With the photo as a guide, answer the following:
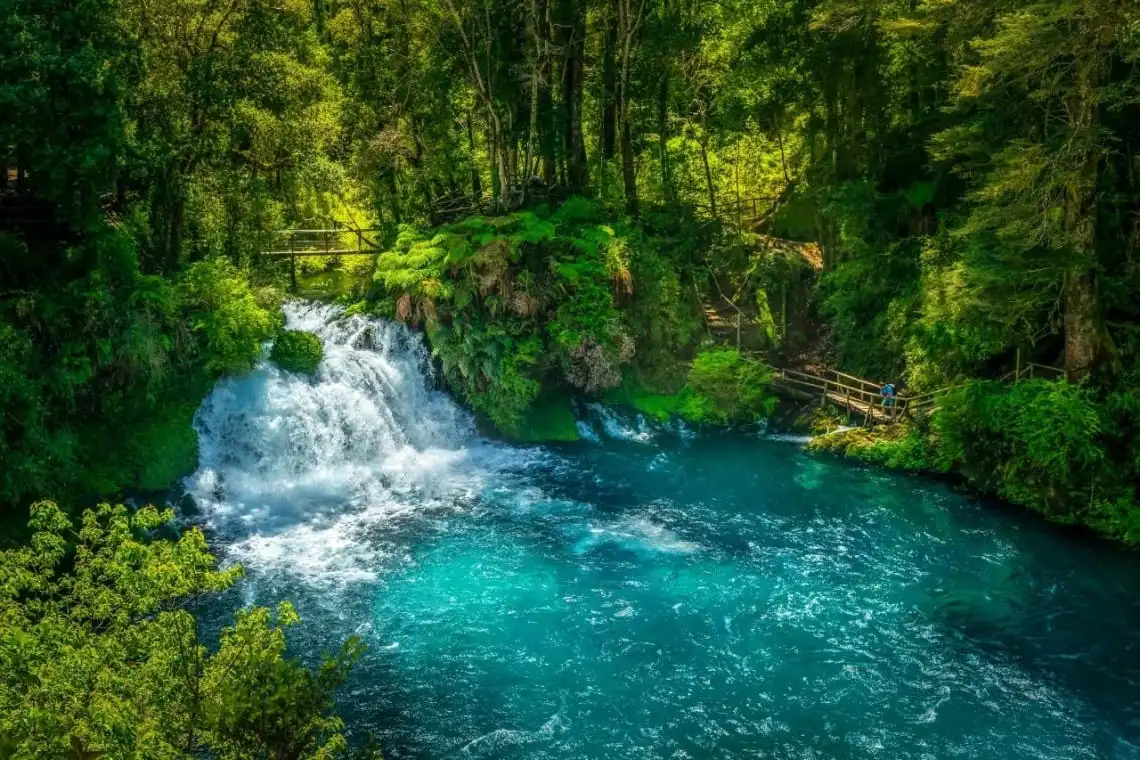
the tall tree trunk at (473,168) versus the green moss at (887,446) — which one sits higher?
the tall tree trunk at (473,168)

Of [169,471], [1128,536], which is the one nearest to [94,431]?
[169,471]

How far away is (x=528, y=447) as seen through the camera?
27562 mm

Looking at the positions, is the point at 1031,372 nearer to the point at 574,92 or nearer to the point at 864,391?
the point at 864,391

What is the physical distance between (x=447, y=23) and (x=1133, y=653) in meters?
26.2

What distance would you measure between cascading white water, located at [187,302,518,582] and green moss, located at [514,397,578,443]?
1058 mm

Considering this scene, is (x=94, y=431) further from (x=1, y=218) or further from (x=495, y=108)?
(x=495, y=108)

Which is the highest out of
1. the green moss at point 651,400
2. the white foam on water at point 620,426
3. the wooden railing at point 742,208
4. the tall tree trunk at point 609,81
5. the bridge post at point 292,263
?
the tall tree trunk at point 609,81

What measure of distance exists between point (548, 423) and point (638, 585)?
31.9 feet

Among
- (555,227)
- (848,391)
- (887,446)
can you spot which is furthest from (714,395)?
(555,227)

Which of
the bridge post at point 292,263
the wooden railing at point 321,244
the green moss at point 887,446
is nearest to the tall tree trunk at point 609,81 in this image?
the wooden railing at point 321,244

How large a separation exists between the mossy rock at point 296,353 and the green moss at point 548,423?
6519 mm

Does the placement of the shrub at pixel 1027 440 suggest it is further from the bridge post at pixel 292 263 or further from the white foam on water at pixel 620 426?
the bridge post at pixel 292 263

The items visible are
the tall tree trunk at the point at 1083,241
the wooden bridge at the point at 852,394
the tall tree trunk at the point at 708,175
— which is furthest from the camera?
the tall tree trunk at the point at 708,175

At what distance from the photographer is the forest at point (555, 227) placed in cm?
1823
